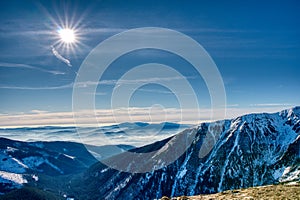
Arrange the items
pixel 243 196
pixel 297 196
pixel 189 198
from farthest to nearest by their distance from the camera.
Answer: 1. pixel 189 198
2. pixel 243 196
3. pixel 297 196

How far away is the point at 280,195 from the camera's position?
213ft

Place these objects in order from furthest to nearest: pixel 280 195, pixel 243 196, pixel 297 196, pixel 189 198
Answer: pixel 189 198 < pixel 243 196 < pixel 280 195 < pixel 297 196

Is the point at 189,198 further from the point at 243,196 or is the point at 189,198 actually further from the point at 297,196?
the point at 297,196

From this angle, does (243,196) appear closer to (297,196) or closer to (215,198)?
(215,198)

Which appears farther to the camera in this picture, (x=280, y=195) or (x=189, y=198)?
(x=189, y=198)

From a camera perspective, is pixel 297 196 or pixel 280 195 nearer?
pixel 297 196

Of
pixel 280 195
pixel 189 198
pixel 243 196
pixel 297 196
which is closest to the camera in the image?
pixel 297 196

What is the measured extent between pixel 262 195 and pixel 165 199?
82.7ft

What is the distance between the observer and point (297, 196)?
198 ft

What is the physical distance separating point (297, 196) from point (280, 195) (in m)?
4.80

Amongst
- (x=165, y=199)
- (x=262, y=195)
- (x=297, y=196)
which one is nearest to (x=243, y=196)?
(x=262, y=195)

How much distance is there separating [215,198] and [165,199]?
13.8m

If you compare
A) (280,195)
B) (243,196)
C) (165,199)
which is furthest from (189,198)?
(280,195)

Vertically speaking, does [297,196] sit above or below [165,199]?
above
